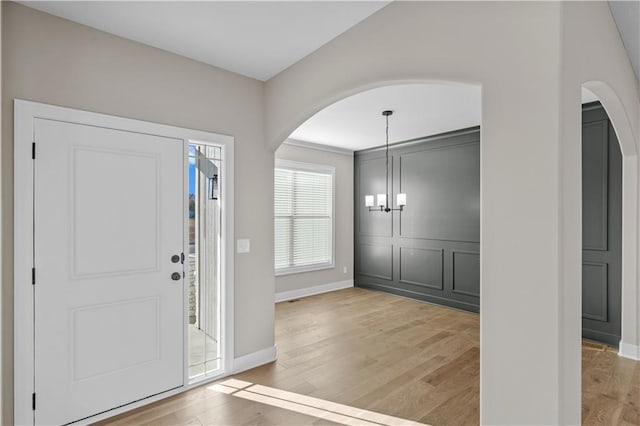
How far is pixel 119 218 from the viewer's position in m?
2.54

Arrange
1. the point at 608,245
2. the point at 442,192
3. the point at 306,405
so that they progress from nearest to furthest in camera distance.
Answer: the point at 306,405, the point at 608,245, the point at 442,192

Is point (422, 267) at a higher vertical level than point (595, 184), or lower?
lower

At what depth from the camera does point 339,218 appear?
6.82 meters

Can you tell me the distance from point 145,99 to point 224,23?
879 millimetres

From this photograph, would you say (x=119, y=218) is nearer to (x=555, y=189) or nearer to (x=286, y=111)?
(x=286, y=111)

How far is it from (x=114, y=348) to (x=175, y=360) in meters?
0.49

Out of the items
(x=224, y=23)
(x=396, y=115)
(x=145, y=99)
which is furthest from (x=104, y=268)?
(x=396, y=115)

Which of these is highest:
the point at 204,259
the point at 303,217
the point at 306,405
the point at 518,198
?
the point at 518,198

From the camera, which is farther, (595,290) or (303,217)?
(303,217)

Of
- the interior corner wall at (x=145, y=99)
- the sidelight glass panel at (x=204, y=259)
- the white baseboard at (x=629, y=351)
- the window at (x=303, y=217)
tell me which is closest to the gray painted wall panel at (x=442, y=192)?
the window at (x=303, y=217)

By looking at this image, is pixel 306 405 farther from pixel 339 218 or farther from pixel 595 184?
pixel 339 218

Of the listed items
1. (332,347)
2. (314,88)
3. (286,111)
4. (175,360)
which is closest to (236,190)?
(286,111)

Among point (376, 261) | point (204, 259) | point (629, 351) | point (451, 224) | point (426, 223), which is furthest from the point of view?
point (376, 261)

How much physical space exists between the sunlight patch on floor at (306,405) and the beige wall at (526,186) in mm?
925
